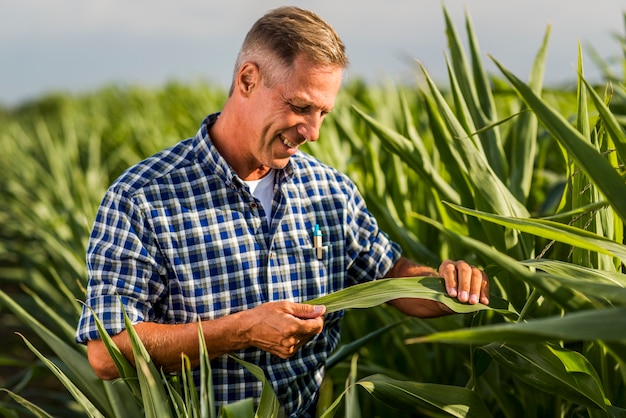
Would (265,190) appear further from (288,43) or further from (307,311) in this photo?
(307,311)

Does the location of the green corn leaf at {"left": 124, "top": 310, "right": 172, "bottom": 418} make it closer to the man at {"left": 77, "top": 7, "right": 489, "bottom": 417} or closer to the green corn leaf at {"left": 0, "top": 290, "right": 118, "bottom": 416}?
the man at {"left": 77, "top": 7, "right": 489, "bottom": 417}

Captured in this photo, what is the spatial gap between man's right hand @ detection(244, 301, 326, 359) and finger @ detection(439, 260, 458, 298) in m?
0.22

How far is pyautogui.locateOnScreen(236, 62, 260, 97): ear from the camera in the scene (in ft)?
5.04

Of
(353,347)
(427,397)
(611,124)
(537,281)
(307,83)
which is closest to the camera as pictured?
(537,281)

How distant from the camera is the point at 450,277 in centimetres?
134

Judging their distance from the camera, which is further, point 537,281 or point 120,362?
point 120,362

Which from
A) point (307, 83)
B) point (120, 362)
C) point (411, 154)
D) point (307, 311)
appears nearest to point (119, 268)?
point (120, 362)

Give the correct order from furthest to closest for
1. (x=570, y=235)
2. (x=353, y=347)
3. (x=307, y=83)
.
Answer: (x=353, y=347)
(x=307, y=83)
(x=570, y=235)

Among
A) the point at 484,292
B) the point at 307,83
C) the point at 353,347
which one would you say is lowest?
the point at 353,347

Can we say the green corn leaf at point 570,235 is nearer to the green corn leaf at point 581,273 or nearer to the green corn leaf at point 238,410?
the green corn leaf at point 581,273

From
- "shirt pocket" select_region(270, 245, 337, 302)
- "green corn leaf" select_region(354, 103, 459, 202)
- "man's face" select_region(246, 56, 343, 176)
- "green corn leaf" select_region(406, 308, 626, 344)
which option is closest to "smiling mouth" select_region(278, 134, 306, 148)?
"man's face" select_region(246, 56, 343, 176)

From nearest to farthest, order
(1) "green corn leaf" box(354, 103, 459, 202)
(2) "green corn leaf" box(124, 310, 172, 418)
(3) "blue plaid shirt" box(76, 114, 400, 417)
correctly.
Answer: (2) "green corn leaf" box(124, 310, 172, 418)
(3) "blue plaid shirt" box(76, 114, 400, 417)
(1) "green corn leaf" box(354, 103, 459, 202)

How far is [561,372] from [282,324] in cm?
46

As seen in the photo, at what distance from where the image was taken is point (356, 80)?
6.30 m
